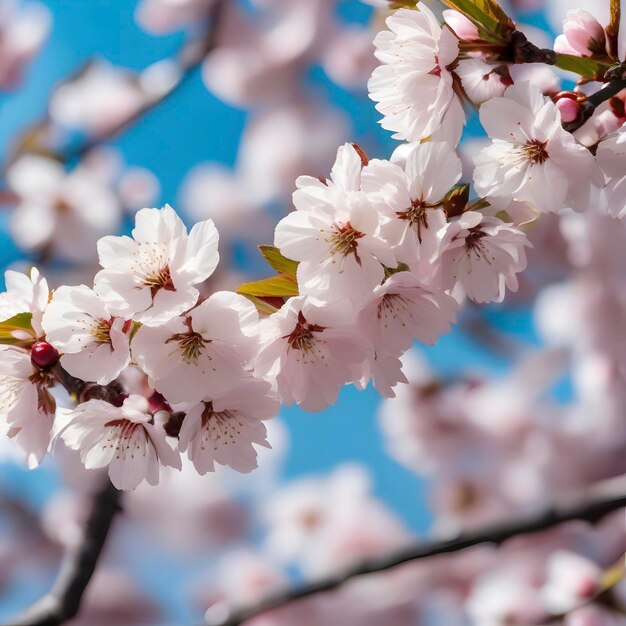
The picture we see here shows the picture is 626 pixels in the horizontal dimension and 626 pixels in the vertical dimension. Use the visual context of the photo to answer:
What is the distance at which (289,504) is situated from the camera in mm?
3150

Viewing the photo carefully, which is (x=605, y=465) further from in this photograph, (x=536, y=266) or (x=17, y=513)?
(x=17, y=513)

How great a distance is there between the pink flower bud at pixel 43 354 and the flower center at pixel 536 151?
444 millimetres

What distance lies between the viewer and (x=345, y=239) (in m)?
0.65

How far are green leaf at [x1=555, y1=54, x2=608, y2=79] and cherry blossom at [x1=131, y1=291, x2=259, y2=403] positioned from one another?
36 centimetres

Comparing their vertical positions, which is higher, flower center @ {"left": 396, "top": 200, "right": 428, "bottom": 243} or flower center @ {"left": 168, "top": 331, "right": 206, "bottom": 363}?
flower center @ {"left": 396, "top": 200, "right": 428, "bottom": 243}

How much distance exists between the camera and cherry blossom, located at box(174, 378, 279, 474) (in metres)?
0.67

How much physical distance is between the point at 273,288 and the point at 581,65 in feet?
1.13

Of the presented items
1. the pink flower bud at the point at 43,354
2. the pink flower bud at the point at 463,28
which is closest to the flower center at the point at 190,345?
the pink flower bud at the point at 43,354

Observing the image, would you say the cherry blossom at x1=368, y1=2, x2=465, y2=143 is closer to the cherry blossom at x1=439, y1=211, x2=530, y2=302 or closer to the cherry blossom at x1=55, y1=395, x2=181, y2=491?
the cherry blossom at x1=439, y1=211, x2=530, y2=302

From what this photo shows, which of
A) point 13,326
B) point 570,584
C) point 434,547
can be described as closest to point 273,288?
point 13,326

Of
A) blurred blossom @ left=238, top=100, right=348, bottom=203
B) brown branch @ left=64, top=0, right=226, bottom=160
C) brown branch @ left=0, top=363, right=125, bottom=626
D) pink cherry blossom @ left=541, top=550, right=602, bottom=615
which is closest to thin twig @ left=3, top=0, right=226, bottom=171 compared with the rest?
brown branch @ left=64, top=0, right=226, bottom=160

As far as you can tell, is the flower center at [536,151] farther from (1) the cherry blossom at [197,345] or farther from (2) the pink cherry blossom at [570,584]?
(2) the pink cherry blossom at [570,584]

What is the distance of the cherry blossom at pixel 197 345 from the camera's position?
0.64 meters

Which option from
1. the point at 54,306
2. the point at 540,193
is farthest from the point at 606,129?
the point at 54,306
